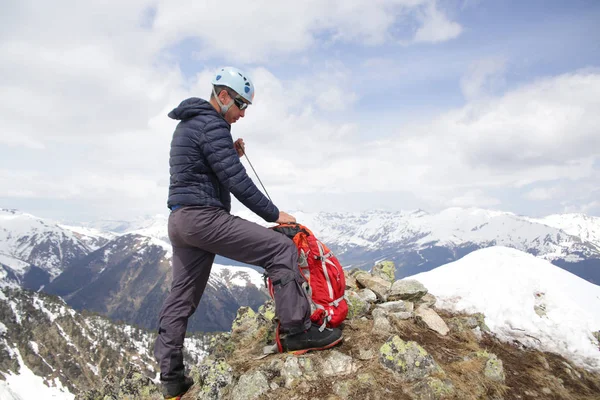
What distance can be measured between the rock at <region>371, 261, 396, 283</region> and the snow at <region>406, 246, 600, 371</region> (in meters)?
1.51

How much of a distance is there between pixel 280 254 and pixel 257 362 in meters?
2.42

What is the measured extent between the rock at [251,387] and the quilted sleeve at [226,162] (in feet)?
9.51

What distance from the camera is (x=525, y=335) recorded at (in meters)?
9.20

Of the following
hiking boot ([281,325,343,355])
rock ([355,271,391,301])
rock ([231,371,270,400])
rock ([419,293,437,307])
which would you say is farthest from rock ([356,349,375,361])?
rock ([419,293,437,307])

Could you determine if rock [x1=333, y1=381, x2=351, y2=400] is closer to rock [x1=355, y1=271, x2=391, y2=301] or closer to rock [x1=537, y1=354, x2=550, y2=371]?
rock [x1=355, y1=271, x2=391, y2=301]

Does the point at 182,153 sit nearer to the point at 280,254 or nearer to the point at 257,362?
the point at 280,254

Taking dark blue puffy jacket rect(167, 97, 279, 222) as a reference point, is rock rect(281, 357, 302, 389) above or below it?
below

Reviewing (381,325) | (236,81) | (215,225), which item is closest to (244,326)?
(381,325)

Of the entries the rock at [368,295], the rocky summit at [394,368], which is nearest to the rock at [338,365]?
the rocky summit at [394,368]

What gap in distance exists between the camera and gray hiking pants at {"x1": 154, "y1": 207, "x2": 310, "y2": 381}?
6.25 m

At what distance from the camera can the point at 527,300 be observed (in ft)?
33.0

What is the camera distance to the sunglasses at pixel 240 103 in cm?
674

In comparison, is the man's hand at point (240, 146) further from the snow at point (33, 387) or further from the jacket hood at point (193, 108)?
the snow at point (33, 387)

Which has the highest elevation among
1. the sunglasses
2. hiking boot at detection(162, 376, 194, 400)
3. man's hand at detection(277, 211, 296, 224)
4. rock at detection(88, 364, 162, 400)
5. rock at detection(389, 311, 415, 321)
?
the sunglasses
